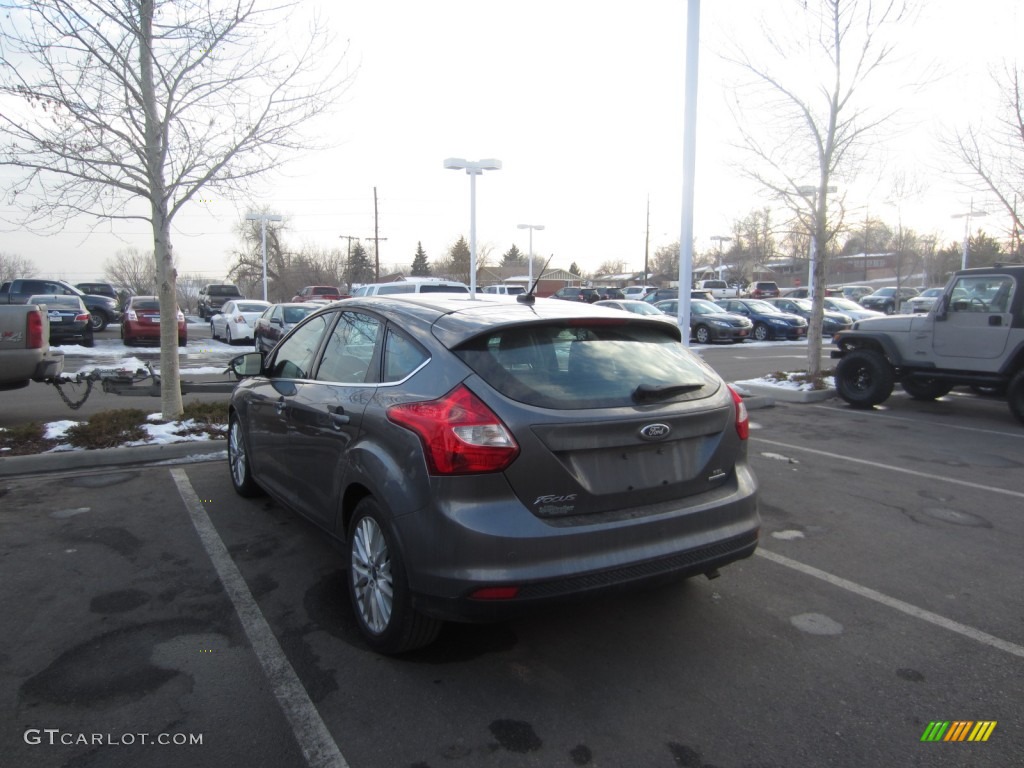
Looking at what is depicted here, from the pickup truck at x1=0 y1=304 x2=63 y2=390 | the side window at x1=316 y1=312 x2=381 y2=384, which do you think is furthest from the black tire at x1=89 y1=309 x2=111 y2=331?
the side window at x1=316 y1=312 x2=381 y2=384

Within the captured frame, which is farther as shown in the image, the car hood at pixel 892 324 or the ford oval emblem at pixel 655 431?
the car hood at pixel 892 324

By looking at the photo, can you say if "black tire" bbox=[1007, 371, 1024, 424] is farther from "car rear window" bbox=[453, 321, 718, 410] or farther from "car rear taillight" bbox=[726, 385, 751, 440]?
"car rear window" bbox=[453, 321, 718, 410]

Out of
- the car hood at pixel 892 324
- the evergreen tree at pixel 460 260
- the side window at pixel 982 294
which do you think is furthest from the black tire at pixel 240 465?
the evergreen tree at pixel 460 260

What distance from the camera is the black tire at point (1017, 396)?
902cm

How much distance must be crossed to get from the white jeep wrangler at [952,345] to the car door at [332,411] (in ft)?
29.6

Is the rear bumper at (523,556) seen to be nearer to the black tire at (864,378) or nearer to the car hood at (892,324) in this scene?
the black tire at (864,378)

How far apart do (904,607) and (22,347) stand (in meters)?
9.21

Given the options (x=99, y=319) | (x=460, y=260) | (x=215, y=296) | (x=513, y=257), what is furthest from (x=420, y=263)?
(x=99, y=319)

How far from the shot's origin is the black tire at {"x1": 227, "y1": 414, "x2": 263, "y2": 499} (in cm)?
547

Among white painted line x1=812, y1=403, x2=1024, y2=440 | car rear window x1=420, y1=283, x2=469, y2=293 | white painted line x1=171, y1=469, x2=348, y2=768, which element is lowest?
white painted line x1=171, y1=469, x2=348, y2=768

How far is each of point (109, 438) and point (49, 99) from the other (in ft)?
11.2

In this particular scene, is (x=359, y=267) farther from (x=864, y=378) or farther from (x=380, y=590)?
(x=380, y=590)

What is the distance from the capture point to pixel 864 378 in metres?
10.7

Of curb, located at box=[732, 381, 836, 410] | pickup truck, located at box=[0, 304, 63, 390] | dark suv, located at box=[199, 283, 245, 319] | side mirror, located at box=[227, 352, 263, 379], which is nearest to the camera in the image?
side mirror, located at box=[227, 352, 263, 379]
